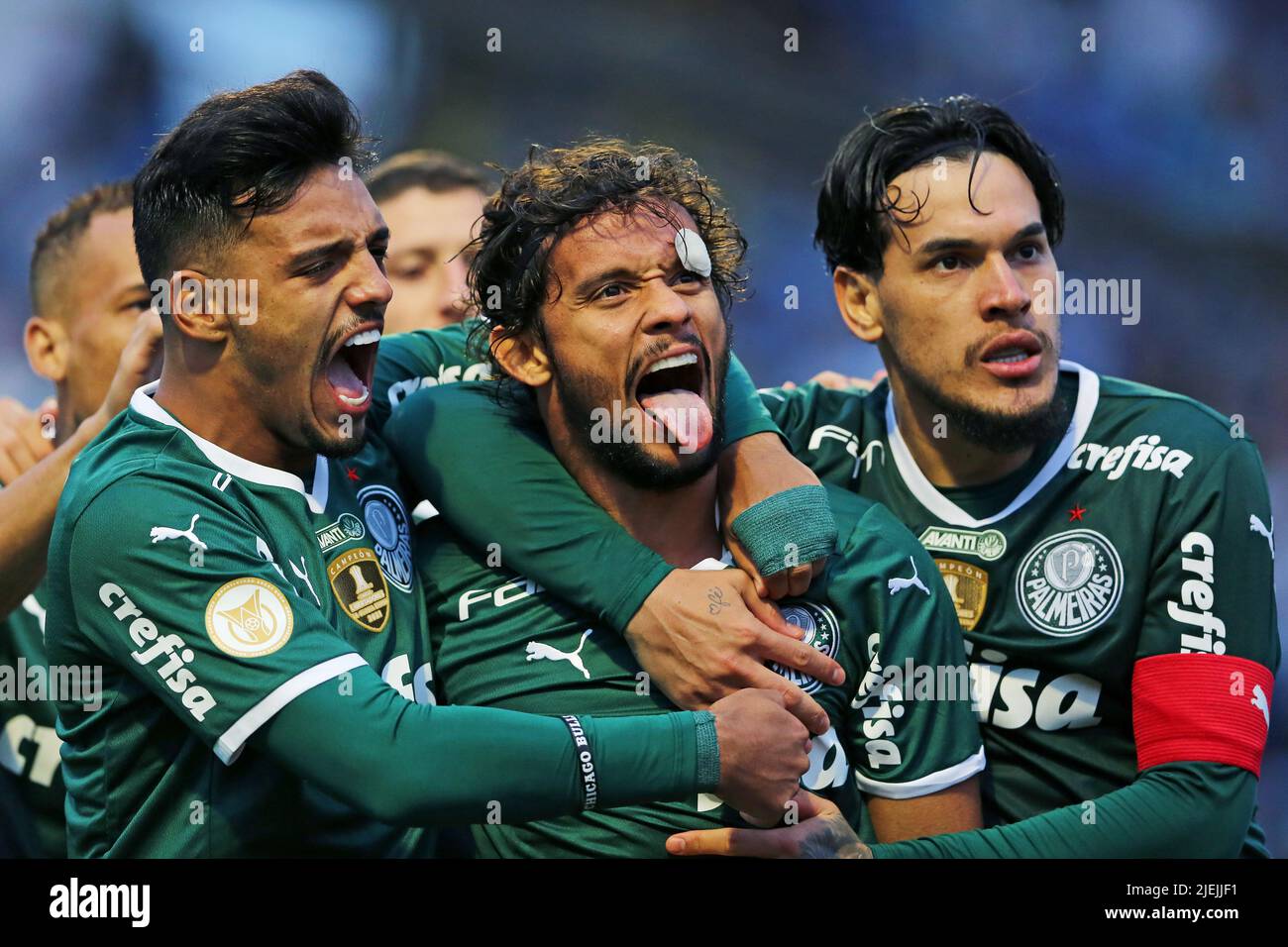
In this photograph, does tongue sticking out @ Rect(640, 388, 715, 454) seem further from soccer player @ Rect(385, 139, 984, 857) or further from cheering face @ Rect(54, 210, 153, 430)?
cheering face @ Rect(54, 210, 153, 430)

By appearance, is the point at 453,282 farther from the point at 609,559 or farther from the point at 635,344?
the point at 609,559

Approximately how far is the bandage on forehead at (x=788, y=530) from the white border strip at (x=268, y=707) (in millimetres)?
826

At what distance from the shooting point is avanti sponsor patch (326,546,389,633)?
8.71 ft

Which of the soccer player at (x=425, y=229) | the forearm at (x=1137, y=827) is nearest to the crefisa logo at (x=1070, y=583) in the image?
the forearm at (x=1137, y=827)

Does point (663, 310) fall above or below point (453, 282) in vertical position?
below

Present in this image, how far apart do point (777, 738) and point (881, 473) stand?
1.01 metres

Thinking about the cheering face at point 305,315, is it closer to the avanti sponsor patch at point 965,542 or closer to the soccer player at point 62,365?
the soccer player at point 62,365

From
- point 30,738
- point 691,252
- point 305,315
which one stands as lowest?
point 30,738

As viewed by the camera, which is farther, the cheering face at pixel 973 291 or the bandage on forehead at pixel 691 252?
the cheering face at pixel 973 291

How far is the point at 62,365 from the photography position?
14.3 ft

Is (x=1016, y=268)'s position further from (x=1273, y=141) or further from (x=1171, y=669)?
(x=1273, y=141)

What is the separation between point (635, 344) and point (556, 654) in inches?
25.0

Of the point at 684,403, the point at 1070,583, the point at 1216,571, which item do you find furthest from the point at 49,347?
the point at 1216,571

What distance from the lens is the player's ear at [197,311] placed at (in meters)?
2.68
